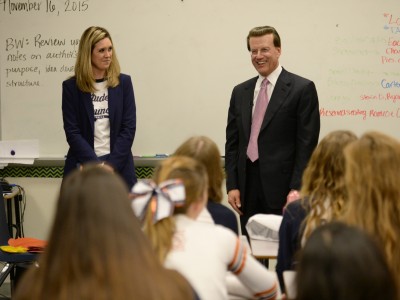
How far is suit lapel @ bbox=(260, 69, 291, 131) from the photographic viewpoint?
374 cm

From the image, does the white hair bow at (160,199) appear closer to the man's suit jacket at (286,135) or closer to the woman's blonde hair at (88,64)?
the man's suit jacket at (286,135)

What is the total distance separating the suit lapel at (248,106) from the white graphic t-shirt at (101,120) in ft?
2.84

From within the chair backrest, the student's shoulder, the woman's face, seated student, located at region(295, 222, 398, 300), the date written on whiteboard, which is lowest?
the chair backrest

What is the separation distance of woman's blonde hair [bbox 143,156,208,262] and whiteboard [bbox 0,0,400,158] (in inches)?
107

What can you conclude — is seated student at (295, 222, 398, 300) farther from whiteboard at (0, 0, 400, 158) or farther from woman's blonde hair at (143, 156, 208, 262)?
whiteboard at (0, 0, 400, 158)

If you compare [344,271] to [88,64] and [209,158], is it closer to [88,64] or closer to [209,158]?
[209,158]

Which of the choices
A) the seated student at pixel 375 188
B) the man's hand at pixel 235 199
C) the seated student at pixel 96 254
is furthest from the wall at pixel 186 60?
the seated student at pixel 96 254

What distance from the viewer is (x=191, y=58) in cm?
484

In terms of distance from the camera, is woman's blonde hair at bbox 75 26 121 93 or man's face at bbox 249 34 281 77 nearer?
man's face at bbox 249 34 281 77

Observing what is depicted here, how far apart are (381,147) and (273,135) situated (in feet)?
5.51

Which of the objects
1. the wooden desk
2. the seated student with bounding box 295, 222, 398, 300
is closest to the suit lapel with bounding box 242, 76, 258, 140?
the wooden desk

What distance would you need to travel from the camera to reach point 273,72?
3.83m

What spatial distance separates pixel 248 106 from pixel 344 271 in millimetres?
2702

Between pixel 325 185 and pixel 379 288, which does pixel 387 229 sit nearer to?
pixel 325 185
